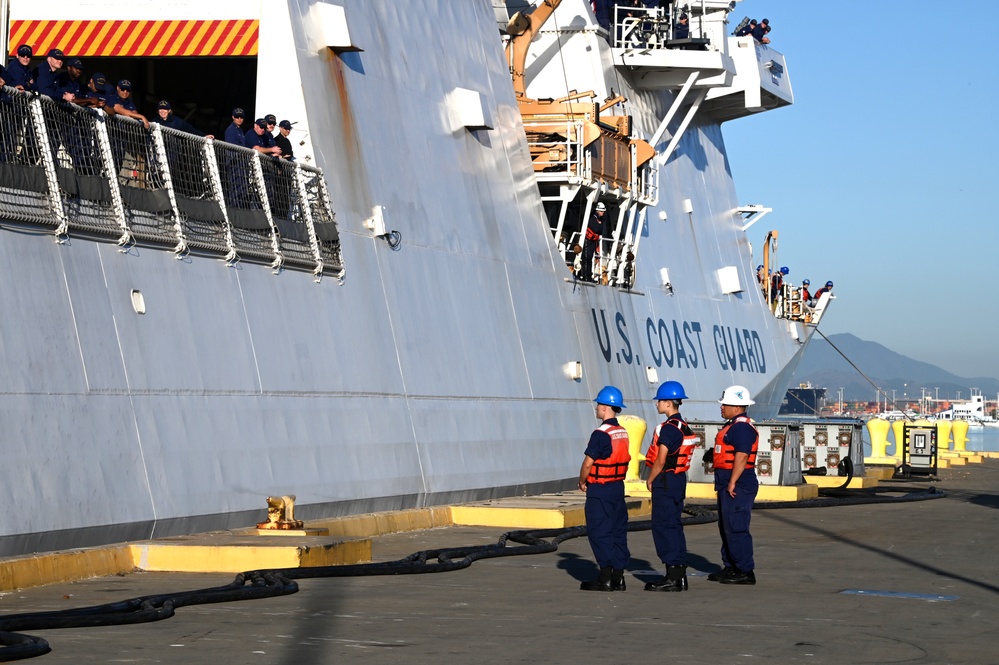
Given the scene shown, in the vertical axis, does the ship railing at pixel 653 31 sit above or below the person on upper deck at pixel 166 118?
above

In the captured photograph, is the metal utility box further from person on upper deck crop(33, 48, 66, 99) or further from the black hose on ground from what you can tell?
person on upper deck crop(33, 48, 66, 99)

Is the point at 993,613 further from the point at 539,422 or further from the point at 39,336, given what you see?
the point at 539,422

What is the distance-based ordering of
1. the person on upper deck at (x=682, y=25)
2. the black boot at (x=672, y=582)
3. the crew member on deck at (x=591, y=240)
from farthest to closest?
the person on upper deck at (x=682, y=25)
the crew member on deck at (x=591, y=240)
the black boot at (x=672, y=582)

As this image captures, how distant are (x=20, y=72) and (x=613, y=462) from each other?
6.38 meters

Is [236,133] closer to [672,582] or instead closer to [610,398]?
[610,398]

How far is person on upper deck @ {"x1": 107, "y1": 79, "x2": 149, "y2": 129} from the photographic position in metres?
13.9

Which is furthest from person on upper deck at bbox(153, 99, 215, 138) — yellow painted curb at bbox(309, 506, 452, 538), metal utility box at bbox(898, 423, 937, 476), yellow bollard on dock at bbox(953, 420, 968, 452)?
yellow bollard on dock at bbox(953, 420, 968, 452)

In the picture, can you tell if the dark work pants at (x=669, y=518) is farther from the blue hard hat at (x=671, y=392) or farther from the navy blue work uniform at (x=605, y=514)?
the blue hard hat at (x=671, y=392)

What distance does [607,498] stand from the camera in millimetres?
11531

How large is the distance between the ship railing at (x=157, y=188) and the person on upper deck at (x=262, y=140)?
0.13 metres

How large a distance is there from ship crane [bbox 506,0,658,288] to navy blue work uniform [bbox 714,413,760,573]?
38.3 feet

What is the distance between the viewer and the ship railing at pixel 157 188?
12.0 meters

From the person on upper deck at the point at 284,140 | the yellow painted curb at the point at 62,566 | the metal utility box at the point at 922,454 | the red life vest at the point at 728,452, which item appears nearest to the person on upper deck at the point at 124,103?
the person on upper deck at the point at 284,140

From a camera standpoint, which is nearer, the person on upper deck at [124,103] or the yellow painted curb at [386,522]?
the person on upper deck at [124,103]
